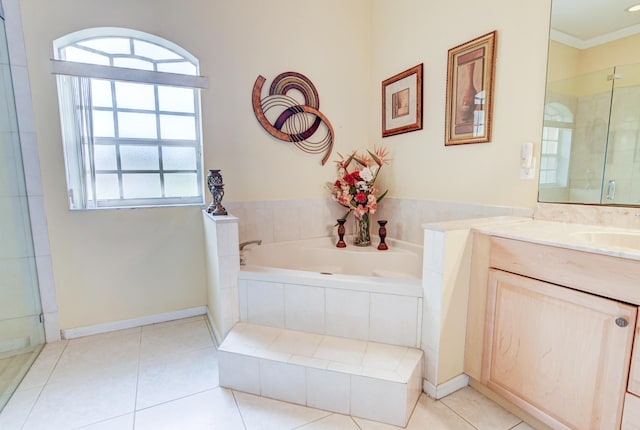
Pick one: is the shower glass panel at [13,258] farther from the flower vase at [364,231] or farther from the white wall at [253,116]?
the flower vase at [364,231]

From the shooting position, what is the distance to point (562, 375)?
1.16 metres

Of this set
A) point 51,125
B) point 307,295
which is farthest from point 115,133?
point 307,295

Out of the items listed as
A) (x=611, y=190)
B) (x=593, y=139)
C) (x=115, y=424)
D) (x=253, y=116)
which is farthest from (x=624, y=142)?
(x=115, y=424)

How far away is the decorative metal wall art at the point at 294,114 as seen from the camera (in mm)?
2438

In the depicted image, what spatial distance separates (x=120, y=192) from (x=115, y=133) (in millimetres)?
423

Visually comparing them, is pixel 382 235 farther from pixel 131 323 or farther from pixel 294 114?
pixel 131 323

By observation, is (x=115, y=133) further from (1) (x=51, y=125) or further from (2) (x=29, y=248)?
(2) (x=29, y=248)

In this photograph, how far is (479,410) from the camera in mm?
1412

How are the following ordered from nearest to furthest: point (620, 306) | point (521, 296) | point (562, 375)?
point (620, 306) → point (562, 375) → point (521, 296)

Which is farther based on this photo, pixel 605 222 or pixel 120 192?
pixel 120 192

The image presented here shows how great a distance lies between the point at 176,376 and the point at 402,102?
8.20ft

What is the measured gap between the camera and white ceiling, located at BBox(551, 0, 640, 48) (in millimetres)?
1328

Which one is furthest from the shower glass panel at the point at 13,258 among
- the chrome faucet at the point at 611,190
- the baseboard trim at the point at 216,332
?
the chrome faucet at the point at 611,190

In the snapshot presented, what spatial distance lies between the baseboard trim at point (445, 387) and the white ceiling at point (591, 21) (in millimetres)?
1793
